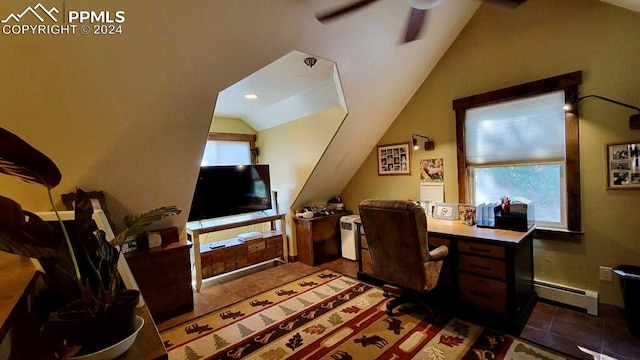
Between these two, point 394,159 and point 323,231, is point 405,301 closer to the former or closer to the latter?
point 323,231

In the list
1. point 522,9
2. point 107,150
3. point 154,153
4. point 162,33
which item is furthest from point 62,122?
point 522,9

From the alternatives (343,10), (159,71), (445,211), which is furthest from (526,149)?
(159,71)

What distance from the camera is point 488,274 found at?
230cm

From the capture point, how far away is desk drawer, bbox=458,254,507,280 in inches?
87.5

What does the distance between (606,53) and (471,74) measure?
1039 mm

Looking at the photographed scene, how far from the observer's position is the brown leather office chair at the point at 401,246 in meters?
2.16

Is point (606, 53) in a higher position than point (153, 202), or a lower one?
higher

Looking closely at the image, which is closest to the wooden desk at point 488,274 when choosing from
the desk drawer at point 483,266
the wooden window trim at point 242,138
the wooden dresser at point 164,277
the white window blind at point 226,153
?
the desk drawer at point 483,266

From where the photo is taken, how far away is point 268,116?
433cm

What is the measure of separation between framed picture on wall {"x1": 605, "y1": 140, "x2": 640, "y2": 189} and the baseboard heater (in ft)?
3.17

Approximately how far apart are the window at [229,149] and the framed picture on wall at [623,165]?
4396mm

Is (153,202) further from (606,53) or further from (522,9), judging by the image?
(606,53)

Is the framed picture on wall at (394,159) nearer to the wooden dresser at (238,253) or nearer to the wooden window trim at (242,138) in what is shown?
the wooden dresser at (238,253)

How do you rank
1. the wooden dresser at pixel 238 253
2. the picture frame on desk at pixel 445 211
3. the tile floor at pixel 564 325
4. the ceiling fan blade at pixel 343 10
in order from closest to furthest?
the ceiling fan blade at pixel 343 10 → the tile floor at pixel 564 325 → the picture frame on desk at pixel 445 211 → the wooden dresser at pixel 238 253
